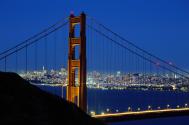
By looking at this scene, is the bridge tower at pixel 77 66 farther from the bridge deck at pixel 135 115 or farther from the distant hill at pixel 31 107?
the distant hill at pixel 31 107

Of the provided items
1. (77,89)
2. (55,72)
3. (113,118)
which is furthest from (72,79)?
(55,72)

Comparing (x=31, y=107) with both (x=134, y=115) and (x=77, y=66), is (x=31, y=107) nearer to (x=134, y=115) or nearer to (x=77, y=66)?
(x=77, y=66)

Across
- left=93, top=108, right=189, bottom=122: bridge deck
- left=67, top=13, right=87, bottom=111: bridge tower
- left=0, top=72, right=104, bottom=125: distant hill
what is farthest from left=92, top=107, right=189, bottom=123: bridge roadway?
left=0, top=72, right=104, bottom=125: distant hill

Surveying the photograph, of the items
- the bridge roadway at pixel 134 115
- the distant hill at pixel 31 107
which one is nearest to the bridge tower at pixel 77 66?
the bridge roadway at pixel 134 115

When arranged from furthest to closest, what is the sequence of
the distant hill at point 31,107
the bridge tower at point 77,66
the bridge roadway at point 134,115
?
the bridge roadway at point 134,115
the bridge tower at point 77,66
the distant hill at point 31,107

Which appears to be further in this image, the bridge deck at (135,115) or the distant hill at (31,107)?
the bridge deck at (135,115)

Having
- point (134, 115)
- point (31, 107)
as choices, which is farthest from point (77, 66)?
point (31, 107)

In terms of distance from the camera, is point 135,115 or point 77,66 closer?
point 77,66
